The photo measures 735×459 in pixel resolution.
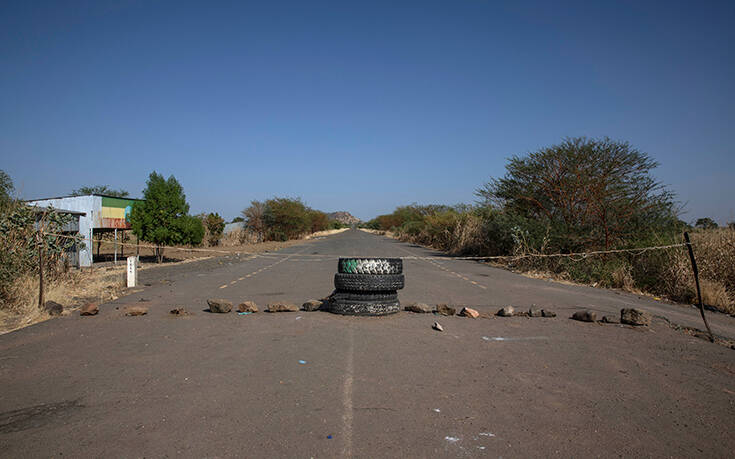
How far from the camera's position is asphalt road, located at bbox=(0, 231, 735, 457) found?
3.57 meters

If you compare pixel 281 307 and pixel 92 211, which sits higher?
pixel 92 211

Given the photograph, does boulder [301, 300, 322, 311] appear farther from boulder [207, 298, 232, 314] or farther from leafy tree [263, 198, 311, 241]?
leafy tree [263, 198, 311, 241]

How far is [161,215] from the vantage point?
71.8 feet

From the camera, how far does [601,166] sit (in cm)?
1953

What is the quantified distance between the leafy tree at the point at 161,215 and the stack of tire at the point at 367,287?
15865 mm

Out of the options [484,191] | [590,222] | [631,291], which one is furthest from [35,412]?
[484,191]

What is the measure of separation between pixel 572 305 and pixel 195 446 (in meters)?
9.06

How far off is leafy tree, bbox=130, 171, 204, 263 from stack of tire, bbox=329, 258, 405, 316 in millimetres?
15865

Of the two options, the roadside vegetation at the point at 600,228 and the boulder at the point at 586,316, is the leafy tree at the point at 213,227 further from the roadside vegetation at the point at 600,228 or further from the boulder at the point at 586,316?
the boulder at the point at 586,316

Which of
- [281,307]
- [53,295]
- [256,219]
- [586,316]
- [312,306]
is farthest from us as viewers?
[256,219]

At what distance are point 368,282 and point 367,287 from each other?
0.32 feet

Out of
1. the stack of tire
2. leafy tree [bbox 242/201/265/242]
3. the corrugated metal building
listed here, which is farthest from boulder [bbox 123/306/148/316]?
leafy tree [bbox 242/201/265/242]

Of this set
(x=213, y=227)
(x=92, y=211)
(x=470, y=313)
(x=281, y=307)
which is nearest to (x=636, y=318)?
(x=470, y=313)

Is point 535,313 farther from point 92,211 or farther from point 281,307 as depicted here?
point 92,211
